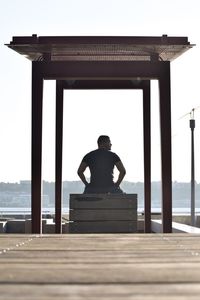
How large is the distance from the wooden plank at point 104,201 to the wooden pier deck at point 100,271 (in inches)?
145

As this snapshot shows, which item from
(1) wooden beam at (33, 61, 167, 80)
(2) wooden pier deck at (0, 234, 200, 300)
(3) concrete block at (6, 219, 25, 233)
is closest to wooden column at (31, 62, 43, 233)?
(1) wooden beam at (33, 61, 167, 80)

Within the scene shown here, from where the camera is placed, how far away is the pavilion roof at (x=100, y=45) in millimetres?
7543

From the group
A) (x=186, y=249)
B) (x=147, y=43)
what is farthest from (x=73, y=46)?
(x=186, y=249)

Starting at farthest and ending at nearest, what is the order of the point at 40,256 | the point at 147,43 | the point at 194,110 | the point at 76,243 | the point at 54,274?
the point at 194,110 < the point at 147,43 < the point at 76,243 < the point at 40,256 < the point at 54,274

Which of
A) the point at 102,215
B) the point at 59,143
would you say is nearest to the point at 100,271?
the point at 102,215

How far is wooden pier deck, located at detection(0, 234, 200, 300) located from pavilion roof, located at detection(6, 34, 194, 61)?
4001mm

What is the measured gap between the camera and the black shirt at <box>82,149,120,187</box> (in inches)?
325

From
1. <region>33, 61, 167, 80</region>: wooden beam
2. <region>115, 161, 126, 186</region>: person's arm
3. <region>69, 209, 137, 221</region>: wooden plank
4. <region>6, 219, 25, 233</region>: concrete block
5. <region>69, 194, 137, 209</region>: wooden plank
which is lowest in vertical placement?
<region>6, 219, 25, 233</region>: concrete block

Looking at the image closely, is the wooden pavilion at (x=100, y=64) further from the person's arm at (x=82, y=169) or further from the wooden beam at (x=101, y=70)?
the person's arm at (x=82, y=169)

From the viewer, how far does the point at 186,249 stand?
3705mm

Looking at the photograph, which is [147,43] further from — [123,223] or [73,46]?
[123,223]

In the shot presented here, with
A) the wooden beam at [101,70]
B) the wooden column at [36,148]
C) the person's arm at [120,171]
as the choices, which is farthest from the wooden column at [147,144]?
the wooden column at [36,148]

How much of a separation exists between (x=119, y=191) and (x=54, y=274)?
18.7 feet

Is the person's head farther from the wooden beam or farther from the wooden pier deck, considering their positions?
the wooden pier deck
